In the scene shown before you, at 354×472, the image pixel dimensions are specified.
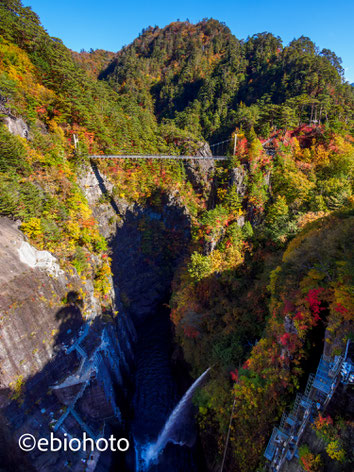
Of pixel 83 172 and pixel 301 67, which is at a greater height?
pixel 301 67

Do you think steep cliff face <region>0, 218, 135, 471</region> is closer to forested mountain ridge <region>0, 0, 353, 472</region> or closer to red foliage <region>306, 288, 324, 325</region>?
forested mountain ridge <region>0, 0, 353, 472</region>

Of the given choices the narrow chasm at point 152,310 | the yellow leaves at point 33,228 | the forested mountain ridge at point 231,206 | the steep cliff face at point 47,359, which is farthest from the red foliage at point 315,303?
the yellow leaves at point 33,228

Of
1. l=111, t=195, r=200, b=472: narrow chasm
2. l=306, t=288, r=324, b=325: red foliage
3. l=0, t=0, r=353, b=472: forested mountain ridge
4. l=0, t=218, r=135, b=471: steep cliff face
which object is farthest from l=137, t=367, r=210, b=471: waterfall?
l=306, t=288, r=324, b=325: red foliage

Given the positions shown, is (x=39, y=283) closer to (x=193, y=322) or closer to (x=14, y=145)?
(x=14, y=145)

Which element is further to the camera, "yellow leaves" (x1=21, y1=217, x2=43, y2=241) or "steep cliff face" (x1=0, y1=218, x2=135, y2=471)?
"yellow leaves" (x1=21, y1=217, x2=43, y2=241)

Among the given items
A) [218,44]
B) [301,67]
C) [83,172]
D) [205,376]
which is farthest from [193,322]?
[218,44]

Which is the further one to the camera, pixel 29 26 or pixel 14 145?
pixel 29 26
